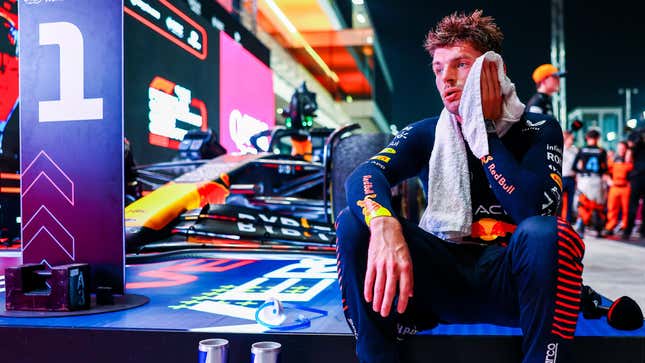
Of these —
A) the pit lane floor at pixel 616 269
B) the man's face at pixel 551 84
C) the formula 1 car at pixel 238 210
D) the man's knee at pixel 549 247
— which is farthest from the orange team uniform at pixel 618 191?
the man's knee at pixel 549 247

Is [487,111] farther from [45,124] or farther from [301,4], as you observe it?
[301,4]

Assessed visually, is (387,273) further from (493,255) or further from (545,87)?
(545,87)

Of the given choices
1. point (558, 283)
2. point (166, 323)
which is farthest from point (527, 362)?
point (166, 323)

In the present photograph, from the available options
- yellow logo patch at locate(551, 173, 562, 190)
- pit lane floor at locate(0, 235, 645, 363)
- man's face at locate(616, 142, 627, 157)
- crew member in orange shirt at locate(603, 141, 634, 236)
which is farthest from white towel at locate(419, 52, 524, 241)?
man's face at locate(616, 142, 627, 157)

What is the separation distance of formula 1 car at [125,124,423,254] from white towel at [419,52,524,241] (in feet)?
5.80

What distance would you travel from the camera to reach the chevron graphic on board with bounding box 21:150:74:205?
1.97 meters

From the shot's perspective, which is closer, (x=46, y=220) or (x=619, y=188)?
(x=46, y=220)

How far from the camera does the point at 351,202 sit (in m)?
1.39

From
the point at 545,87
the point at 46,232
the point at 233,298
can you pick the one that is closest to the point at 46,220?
the point at 46,232

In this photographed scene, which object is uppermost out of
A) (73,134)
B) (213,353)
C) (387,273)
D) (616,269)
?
(73,134)

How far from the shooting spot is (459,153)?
4.81ft

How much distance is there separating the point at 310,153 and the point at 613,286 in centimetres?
305

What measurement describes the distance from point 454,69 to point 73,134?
1338 millimetres

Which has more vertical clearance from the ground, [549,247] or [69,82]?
[69,82]
